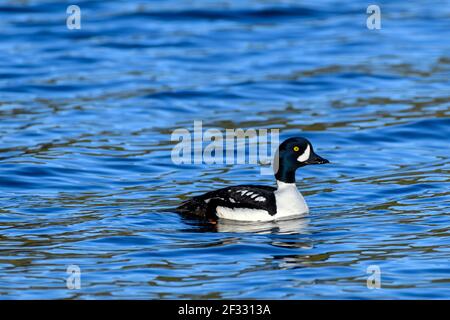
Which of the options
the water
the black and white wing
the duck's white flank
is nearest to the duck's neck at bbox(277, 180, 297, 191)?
the duck's white flank

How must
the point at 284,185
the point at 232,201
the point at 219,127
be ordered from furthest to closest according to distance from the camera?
the point at 219,127 < the point at 284,185 < the point at 232,201

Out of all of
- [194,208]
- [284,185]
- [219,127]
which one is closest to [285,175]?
[284,185]

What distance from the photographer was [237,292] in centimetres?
1198

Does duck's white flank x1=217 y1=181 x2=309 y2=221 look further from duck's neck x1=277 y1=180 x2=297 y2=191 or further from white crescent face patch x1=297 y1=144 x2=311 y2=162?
white crescent face patch x1=297 y1=144 x2=311 y2=162

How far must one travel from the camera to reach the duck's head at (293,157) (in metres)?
15.6

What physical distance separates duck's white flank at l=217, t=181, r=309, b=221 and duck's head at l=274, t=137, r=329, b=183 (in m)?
0.36

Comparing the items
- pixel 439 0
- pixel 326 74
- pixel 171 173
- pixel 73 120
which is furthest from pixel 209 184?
pixel 439 0

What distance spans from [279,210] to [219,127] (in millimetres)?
6362

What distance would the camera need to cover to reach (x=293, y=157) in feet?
51.5

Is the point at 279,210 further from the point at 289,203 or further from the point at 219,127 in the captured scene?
the point at 219,127

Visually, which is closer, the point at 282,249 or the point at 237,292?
the point at 237,292

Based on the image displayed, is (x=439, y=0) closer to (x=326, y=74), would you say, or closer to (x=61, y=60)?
(x=326, y=74)

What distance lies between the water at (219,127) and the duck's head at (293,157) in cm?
73

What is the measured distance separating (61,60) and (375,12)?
942 centimetres
